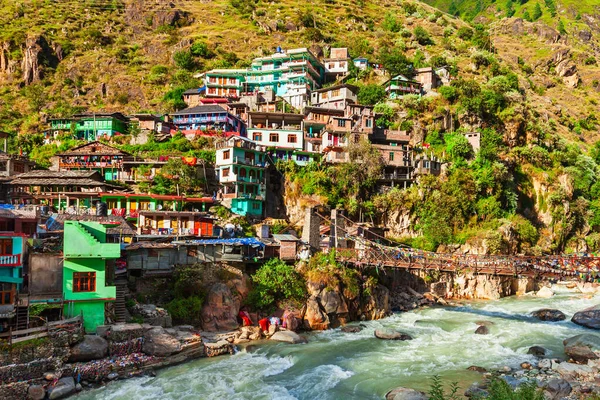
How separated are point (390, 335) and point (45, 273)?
1984 cm

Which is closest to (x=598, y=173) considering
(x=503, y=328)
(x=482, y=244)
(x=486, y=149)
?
(x=486, y=149)

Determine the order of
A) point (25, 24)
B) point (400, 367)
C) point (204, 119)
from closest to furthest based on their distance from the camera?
point (400, 367)
point (204, 119)
point (25, 24)

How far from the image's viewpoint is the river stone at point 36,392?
56.5ft

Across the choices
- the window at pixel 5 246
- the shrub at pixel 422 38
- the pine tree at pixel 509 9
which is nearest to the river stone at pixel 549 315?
the window at pixel 5 246

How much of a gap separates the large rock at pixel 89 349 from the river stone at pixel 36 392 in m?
2.10

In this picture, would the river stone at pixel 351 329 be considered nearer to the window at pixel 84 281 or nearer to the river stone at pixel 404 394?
the river stone at pixel 404 394

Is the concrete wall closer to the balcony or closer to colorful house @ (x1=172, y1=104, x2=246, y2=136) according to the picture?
the balcony

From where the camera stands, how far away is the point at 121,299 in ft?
79.7

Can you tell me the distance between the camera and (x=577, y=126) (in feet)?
258

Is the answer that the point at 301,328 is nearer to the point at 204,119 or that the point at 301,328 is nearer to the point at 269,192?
the point at 269,192

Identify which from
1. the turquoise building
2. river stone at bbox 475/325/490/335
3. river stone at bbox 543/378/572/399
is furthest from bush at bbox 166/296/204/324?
river stone at bbox 543/378/572/399

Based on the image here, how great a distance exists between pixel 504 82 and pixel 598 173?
1805 cm

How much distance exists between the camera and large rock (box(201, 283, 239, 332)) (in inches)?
1033

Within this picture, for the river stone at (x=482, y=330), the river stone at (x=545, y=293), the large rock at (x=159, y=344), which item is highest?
the large rock at (x=159, y=344)
